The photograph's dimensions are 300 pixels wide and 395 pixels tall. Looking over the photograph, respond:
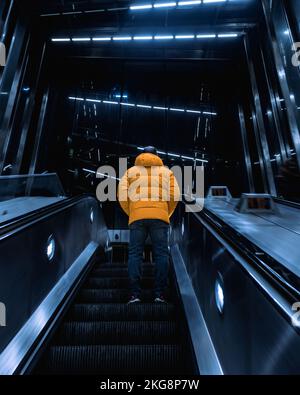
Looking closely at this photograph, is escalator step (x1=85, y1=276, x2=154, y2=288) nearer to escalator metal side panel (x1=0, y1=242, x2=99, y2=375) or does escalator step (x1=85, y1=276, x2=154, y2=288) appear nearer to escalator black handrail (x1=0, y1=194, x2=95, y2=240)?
escalator metal side panel (x1=0, y1=242, x2=99, y2=375)

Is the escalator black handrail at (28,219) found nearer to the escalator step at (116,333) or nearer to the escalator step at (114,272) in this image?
the escalator step at (116,333)

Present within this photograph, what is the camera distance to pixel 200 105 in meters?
10.9

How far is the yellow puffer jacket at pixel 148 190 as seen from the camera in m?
3.68

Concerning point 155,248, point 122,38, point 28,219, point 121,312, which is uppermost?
point 122,38

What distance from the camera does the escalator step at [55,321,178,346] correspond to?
2887 millimetres

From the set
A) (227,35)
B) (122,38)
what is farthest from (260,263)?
(122,38)

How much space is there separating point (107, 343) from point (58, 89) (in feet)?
27.5

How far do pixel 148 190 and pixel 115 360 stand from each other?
68.5 inches

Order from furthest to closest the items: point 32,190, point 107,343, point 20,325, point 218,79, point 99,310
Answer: point 218,79 < point 32,190 < point 99,310 < point 107,343 < point 20,325

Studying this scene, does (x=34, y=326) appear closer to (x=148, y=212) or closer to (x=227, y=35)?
(x=148, y=212)

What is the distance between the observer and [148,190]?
370 centimetres

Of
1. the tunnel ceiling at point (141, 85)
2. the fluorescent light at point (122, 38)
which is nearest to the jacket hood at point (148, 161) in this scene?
the tunnel ceiling at point (141, 85)
